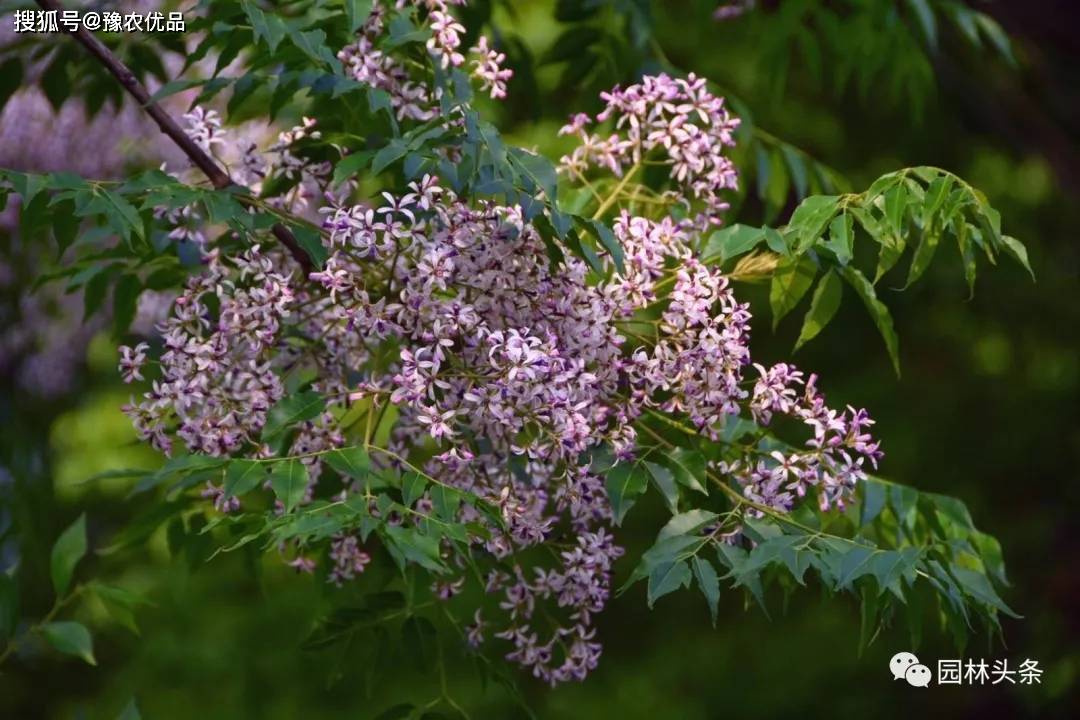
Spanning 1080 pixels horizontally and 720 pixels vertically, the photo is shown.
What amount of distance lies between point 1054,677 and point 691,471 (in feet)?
16.0

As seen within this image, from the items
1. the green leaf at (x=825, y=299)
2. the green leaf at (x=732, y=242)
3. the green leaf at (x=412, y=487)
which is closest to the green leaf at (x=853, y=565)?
the green leaf at (x=825, y=299)

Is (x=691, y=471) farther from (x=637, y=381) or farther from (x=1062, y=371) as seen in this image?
(x=1062, y=371)

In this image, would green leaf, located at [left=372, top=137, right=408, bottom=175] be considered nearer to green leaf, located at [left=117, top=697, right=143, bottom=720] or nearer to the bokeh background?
green leaf, located at [left=117, top=697, right=143, bottom=720]

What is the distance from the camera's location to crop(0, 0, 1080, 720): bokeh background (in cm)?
747

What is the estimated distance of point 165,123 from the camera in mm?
2916

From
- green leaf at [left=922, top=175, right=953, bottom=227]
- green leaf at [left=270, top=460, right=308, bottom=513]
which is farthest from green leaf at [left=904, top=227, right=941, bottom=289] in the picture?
green leaf at [left=270, top=460, right=308, bottom=513]

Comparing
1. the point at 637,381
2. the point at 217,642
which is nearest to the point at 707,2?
the point at 637,381

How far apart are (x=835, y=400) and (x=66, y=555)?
570 centimetres

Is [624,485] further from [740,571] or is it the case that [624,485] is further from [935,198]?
[935,198]

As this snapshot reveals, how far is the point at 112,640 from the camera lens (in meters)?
Result: 9.12

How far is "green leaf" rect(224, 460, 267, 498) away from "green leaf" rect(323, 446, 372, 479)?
12cm

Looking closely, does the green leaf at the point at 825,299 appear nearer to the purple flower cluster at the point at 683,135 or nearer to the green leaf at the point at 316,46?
the purple flower cluster at the point at 683,135

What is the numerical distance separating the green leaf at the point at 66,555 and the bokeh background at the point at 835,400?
145 inches

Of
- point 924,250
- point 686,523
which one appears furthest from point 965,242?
point 686,523
